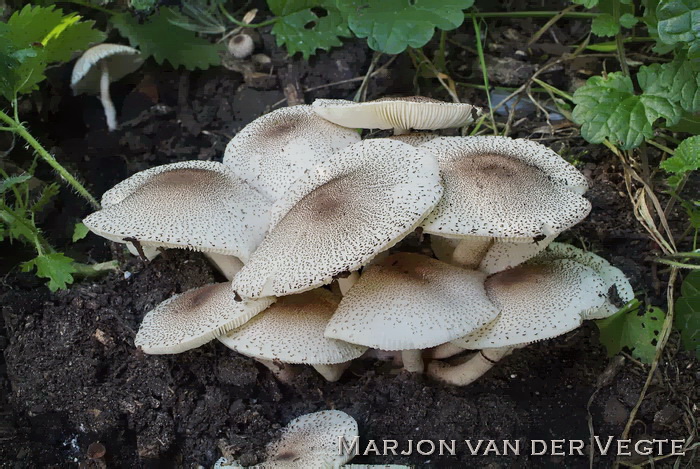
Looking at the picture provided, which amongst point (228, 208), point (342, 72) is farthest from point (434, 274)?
point (342, 72)

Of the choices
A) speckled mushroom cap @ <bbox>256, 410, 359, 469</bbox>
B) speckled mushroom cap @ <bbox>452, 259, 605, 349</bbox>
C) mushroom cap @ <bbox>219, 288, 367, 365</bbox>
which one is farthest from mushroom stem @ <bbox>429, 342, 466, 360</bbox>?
speckled mushroom cap @ <bbox>256, 410, 359, 469</bbox>

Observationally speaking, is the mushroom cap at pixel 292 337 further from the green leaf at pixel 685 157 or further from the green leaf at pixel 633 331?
the green leaf at pixel 685 157

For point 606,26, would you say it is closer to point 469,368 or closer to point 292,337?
point 469,368

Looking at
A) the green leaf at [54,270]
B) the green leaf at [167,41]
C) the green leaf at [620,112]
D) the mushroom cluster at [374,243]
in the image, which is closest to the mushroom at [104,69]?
the green leaf at [167,41]

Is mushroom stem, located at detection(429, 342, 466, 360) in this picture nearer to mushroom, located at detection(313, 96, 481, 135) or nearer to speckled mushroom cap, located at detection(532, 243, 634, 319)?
speckled mushroom cap, located at detection(532, 243, 634, 319)

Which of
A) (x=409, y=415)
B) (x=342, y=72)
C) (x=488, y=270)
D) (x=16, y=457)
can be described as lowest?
(x=409, y=415)

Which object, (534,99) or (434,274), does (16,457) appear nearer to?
(434,274)
